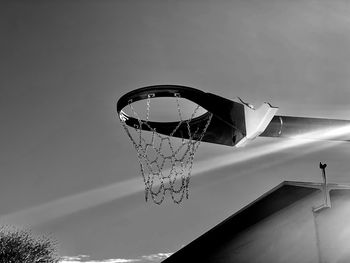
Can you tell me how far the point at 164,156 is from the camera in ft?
27.1

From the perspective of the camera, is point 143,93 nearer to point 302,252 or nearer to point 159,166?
point 159,166

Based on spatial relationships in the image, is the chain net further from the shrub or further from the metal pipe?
the shrub

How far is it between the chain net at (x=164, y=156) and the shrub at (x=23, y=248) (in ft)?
69.8

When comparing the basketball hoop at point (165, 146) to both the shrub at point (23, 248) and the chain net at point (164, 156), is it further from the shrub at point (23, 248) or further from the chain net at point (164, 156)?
the shrub at point (23, 248)

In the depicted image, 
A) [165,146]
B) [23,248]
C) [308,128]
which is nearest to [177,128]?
[165,146]

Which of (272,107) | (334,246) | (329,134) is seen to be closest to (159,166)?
(272,107)

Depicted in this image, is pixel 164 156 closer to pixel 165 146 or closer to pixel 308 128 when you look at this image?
pixel 165 146

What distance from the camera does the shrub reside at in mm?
26656

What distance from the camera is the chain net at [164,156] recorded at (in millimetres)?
7879

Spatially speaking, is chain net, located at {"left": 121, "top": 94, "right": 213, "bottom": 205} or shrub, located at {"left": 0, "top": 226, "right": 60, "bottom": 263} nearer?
chain net, located at {"left": 121, "top": 94, "right": 213, "bottom": 205}

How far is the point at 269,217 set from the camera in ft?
11.5

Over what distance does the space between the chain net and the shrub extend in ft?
69.8

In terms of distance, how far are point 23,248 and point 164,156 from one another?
22.1 m

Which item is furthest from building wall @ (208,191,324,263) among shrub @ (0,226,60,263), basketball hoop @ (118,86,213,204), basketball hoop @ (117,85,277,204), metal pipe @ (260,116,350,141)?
shrub @ (0,226,60,263)
